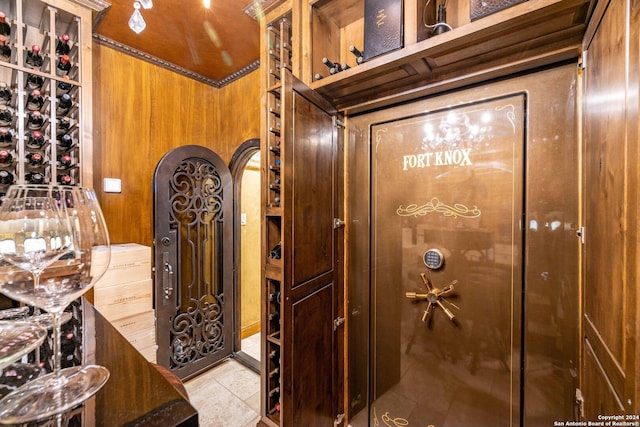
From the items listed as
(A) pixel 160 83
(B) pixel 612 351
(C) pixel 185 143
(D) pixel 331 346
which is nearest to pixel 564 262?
(B) pixel 612 351

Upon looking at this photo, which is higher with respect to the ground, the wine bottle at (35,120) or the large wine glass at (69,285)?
the wine bottle at (35,120)

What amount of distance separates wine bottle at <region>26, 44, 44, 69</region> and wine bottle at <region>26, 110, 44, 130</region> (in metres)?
0.35

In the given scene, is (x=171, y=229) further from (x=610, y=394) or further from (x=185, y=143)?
(x=610, y=394)

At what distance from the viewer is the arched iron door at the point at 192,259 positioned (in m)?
2.39

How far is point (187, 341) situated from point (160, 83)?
2512 mm

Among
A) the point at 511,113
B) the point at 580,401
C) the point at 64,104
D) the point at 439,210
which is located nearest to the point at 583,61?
the point at 511,113

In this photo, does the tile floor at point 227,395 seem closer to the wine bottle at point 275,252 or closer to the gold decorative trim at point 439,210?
A: the wine bottle at point 275,252

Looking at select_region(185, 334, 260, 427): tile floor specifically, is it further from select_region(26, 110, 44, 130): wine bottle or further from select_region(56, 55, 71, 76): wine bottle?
select_region(56, 55, 71, 76): wine bottle

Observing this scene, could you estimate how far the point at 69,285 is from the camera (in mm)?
554

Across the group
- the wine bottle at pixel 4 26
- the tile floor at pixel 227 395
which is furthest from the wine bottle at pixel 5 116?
the tile floor at pixel 227 395

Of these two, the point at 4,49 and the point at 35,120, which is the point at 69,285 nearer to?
the point at 35,120

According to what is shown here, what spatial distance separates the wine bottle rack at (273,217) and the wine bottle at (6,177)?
162 cm

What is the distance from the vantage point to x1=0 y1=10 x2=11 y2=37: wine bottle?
1725mm

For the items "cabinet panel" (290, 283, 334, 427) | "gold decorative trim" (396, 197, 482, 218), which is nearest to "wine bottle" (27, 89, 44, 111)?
"cabinet panel" (290, 283, 334, 427)
